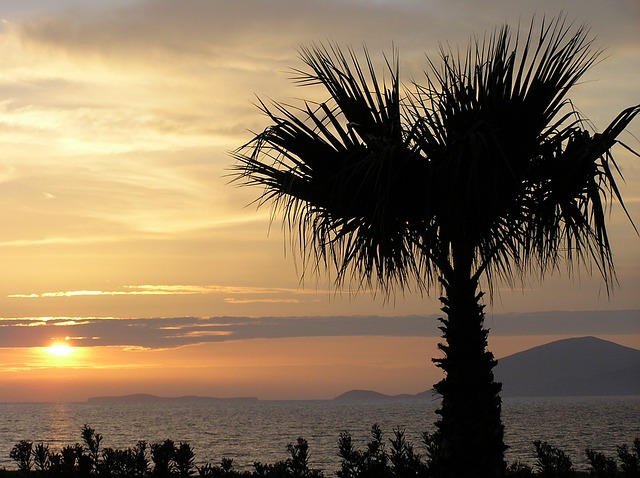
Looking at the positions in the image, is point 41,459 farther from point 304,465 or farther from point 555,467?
point 555,467

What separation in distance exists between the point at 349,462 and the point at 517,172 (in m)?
9.71

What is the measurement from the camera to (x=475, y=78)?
1100 cm

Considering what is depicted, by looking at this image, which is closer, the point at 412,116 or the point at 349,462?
the point at 412,116

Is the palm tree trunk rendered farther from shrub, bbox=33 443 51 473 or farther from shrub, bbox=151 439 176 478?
shrub, bbox=33 443 51 473

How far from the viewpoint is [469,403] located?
10.8 metres

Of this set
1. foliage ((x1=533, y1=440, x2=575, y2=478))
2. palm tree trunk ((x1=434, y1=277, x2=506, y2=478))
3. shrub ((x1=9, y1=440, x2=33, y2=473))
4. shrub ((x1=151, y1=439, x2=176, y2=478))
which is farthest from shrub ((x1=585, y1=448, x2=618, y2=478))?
shrub ((x1=9, y1=440, x2=33, y2=473))

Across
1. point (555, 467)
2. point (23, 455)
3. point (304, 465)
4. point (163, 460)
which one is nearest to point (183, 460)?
point (163, 460)

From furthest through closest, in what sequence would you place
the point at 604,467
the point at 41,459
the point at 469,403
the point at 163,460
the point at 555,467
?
Result: the point at 41,459, the point at 163,460, the point at 555,467, the point at 604,467, the point at 469,403

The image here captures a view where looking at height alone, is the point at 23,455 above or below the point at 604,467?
above

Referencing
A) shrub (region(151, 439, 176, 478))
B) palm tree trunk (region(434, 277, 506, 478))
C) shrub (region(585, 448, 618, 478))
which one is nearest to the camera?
palm tree trunk (region(434, 277, 506, 478))

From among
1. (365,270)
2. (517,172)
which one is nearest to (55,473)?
(365,270)

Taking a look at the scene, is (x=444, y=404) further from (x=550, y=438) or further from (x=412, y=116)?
(x=550, y=438)

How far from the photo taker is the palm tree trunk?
10805mm

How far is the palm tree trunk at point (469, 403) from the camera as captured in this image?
1080 cm
